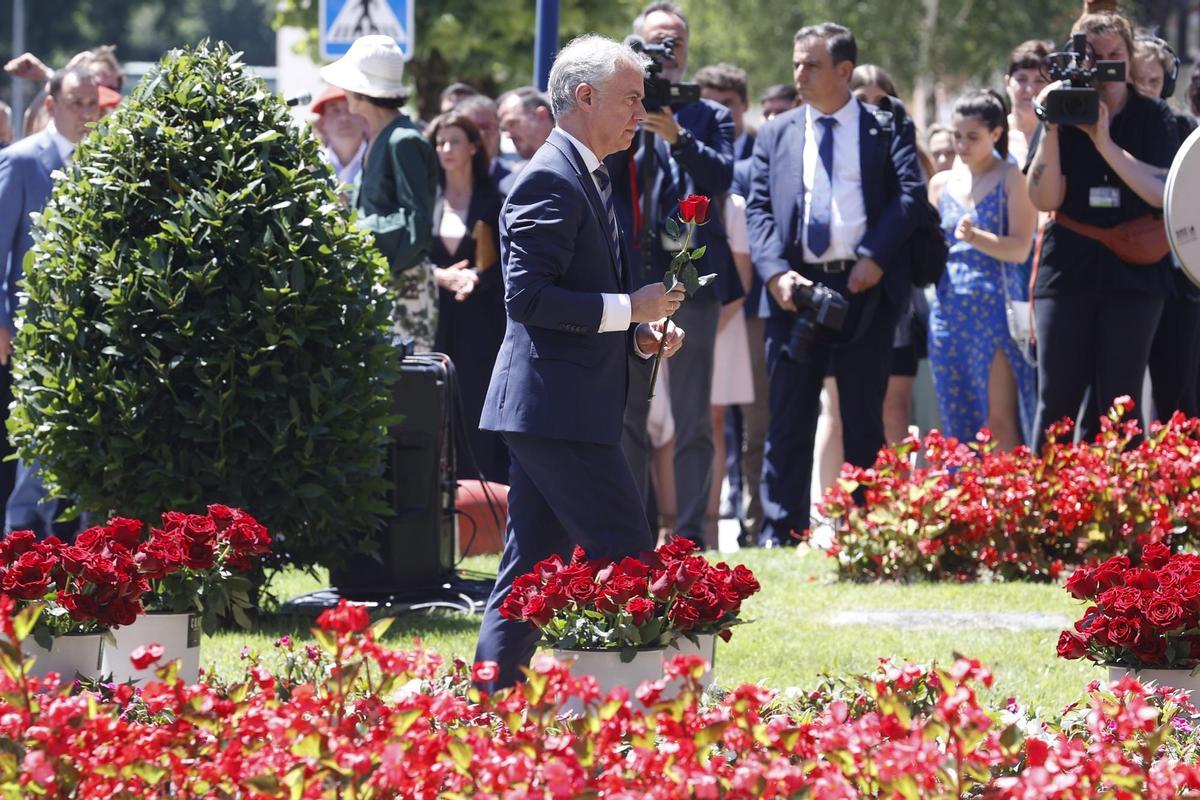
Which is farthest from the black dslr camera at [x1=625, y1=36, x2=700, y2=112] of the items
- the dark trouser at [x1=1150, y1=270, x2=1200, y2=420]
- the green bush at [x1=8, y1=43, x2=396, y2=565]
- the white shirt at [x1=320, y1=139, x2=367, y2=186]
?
the dark trouser at [x1=1150, y1=270, x2=1200, y2=420]

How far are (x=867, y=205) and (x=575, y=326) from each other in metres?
4.52

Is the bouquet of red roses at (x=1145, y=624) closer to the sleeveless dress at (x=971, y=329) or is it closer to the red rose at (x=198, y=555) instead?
the red rose at (x=198, y=555)

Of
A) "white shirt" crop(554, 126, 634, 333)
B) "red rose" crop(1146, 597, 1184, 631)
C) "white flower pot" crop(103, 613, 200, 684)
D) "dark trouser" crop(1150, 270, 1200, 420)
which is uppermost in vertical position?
"white shirt" crop(554, 126, 634, 333)

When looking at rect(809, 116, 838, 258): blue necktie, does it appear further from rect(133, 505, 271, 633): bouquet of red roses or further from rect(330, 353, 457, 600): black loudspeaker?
rect(133, 505, 271, 633): bouquet of red roses

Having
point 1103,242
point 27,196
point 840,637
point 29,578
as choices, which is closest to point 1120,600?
point 840,637

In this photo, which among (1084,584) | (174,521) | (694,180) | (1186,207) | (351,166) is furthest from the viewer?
(351,166)

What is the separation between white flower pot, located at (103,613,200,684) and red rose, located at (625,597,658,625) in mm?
1536

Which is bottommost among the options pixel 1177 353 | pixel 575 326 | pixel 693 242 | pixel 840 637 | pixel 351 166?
pixel 840 637

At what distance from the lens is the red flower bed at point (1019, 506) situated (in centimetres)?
831

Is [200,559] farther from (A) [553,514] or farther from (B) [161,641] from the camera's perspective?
(A) [553,514]

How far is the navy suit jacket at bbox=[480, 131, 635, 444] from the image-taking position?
5281 mm

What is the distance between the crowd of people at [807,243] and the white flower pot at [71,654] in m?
2.83

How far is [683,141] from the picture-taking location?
8.86 m

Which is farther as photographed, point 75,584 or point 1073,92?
point 1073,92
